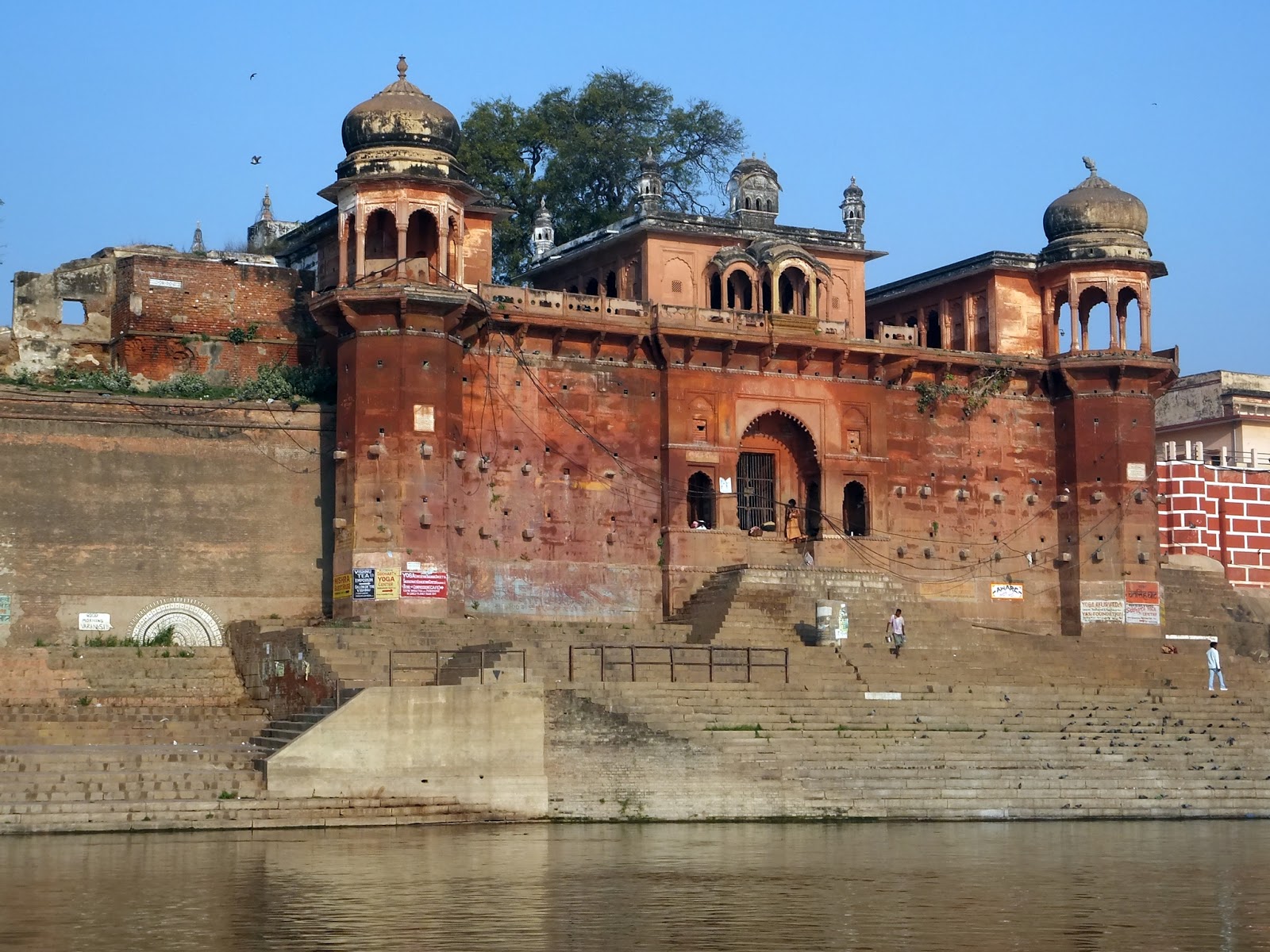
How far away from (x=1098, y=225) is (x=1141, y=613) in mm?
7330

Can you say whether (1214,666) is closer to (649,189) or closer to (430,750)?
Result: (649,189)

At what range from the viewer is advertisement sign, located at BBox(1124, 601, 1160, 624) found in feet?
115

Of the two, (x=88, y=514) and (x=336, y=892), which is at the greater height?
(x=88, y=514)

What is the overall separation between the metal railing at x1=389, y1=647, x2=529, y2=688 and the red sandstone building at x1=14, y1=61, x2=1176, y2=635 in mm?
2209

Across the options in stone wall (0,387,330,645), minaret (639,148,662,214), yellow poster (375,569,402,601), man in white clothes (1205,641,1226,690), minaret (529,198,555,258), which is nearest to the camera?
stone wall (0,387,330,645)

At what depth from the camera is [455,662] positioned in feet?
87.5

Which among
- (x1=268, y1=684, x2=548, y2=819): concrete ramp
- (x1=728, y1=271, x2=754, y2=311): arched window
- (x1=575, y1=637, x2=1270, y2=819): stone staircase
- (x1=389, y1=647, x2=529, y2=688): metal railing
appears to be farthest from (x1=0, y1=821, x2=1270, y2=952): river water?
(x1=728, y1=271, x2=754, y2=311): arched window

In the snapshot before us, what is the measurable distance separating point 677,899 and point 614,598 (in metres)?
17.4

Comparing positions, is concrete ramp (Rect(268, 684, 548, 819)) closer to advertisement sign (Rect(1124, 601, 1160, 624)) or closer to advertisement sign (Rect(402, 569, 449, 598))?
advertisement sign (Rect(402, 569, 449, 598))

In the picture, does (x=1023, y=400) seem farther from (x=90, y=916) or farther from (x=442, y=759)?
(x=90, y=916)

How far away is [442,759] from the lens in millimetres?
23203

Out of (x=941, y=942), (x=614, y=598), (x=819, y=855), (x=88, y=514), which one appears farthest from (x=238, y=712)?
(x=941, y=942)

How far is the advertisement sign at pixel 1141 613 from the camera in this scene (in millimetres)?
35125

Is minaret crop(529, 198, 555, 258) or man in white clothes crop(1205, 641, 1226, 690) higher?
minaret crop(529, 198, 555, 258)
